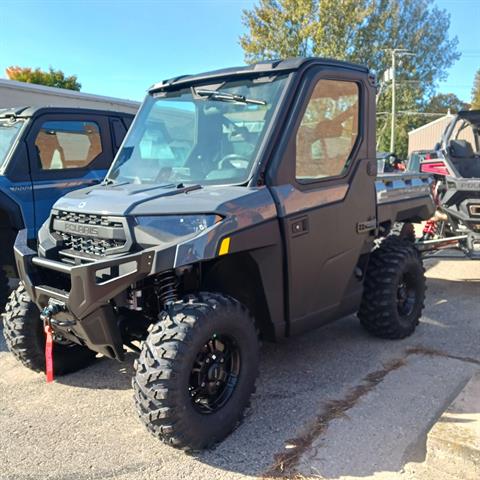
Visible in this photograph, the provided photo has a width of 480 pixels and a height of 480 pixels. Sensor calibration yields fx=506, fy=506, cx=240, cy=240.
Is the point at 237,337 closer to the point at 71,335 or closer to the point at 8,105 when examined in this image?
the point at 71,335

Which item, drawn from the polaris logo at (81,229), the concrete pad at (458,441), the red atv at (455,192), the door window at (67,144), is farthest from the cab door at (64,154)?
the concrete pad at (458,441)

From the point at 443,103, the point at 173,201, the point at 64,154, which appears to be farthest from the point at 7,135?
the point at 443,103

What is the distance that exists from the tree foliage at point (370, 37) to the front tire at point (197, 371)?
27.8 meters

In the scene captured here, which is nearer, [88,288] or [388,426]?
[88,288]

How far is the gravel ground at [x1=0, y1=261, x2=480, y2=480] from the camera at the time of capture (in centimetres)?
283

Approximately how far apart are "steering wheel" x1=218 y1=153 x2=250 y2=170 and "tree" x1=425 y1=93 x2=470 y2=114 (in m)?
38.2

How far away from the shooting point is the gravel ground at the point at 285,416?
Result: 2828mm

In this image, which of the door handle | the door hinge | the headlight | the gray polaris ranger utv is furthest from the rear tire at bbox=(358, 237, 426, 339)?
the headlight

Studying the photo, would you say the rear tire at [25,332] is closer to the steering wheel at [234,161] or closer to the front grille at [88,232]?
the front grille at [88,232]

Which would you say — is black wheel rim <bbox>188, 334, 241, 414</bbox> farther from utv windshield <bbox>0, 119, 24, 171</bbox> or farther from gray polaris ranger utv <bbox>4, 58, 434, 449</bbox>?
utv windshield <bbox>0, 119, 24, 171</bbox>

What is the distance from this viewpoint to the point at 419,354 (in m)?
4.41

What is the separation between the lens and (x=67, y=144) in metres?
6.22

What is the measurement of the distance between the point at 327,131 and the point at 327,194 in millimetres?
483

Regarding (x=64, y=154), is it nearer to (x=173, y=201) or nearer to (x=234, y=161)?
(x=234, y=161)
